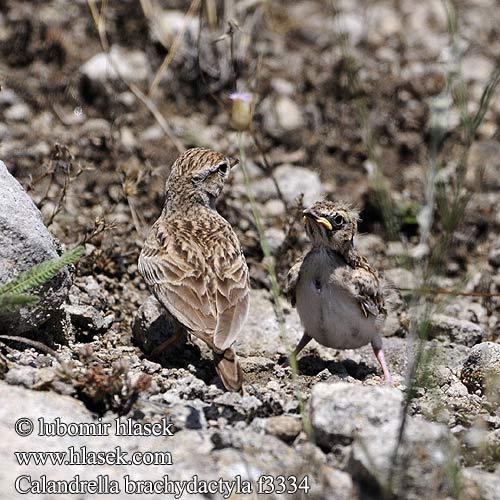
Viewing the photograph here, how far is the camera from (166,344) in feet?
21.4

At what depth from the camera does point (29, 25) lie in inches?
427

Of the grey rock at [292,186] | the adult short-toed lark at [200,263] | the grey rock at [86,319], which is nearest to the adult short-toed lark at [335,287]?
the adult short-toed lark at [200,263]

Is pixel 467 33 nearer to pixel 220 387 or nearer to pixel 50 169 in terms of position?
pixel 50 169

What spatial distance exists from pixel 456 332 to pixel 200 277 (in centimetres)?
232

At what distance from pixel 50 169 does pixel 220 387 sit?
8.68ft

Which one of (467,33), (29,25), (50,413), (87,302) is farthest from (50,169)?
(467,33)

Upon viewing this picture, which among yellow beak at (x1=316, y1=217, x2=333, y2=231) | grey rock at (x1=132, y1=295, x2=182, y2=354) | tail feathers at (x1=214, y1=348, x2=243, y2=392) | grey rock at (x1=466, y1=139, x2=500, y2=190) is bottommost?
tail feathers at (x1=214, y1=348, x2=243, y2=392)

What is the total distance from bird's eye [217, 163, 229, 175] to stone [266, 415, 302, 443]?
2.98m

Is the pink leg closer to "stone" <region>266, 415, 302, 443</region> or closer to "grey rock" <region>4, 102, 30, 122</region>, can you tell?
"stone" <region>266, 415, 302, 443</region>

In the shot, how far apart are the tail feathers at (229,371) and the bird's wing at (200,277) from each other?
71 mm

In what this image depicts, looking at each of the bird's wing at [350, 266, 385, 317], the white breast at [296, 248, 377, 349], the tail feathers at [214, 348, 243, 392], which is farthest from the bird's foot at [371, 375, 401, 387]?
the tail feathers at [214, 348, 243, 392]

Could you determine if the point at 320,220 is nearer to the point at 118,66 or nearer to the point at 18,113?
the point at 18,113

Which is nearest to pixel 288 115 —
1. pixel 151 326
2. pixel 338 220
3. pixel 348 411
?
pixel 338 220

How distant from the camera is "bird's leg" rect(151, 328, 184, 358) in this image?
652 cm
